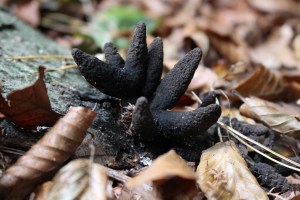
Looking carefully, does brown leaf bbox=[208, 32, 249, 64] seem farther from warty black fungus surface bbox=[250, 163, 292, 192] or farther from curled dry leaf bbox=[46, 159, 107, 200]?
curled dry leaf bbox=[46, 159, 107, 200]

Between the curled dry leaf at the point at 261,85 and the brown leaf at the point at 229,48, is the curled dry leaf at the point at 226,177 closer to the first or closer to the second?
the curled dry leaf at the point at 261,85

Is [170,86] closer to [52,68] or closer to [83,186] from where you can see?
[83,186]

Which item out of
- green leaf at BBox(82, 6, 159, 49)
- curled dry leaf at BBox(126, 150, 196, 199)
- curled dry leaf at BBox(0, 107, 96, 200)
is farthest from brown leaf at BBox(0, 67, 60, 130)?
green leaf at BBox(82, 6, 159, 49)

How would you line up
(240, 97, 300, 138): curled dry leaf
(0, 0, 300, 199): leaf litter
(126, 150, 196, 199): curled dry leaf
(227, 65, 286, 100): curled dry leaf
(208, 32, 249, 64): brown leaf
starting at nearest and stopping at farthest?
(126, 150, 196, 199): curled dry leaf
(0, 0, 300, 199): leaf litter
(240, 97, 300, 138): curled dry leaf
(227, 65, 286, 100): curled dry leaf
(208, 32, 249, 64): brown leaf

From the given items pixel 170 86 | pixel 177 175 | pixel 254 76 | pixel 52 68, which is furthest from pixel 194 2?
pixel 177 175

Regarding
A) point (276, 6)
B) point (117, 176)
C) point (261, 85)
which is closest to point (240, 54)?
point (261, 85)
